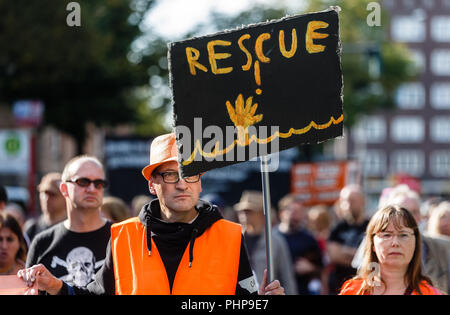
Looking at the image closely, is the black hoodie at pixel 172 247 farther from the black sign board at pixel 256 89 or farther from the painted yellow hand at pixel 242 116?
the painted yellow hand at pixel 242 116

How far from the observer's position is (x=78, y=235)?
5.29 meters

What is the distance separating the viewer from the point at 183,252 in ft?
12.3

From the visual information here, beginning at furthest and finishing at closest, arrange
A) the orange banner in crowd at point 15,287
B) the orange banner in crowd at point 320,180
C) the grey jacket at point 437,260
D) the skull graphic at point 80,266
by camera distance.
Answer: the orange banner in crowd at point 320,180 < the grey jacket at point 437,260 < the skull graphic at point 80,266 < the orange banner in crowd at point 15,287

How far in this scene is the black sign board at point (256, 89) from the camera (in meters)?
3.67

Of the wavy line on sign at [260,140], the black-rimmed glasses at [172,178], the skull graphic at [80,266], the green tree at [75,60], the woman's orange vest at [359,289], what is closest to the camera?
the wavy line on sign at [260,140]

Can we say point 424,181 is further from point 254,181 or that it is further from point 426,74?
point 254,181

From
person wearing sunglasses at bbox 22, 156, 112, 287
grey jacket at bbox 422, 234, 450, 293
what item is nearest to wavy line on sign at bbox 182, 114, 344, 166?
person wearing sunglasses at bbox 22, 156, 112, 287

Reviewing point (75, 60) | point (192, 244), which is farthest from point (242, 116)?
point (75, 60)

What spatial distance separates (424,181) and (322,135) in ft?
298

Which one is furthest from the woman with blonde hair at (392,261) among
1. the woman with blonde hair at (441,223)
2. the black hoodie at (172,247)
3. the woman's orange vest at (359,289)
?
the woman with blonde hair at (441,223)

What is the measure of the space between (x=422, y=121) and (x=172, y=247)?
90379mm

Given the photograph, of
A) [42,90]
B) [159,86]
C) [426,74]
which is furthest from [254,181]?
[426,74]

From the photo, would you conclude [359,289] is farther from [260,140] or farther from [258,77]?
[258,77]

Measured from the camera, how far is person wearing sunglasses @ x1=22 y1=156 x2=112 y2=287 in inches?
199
